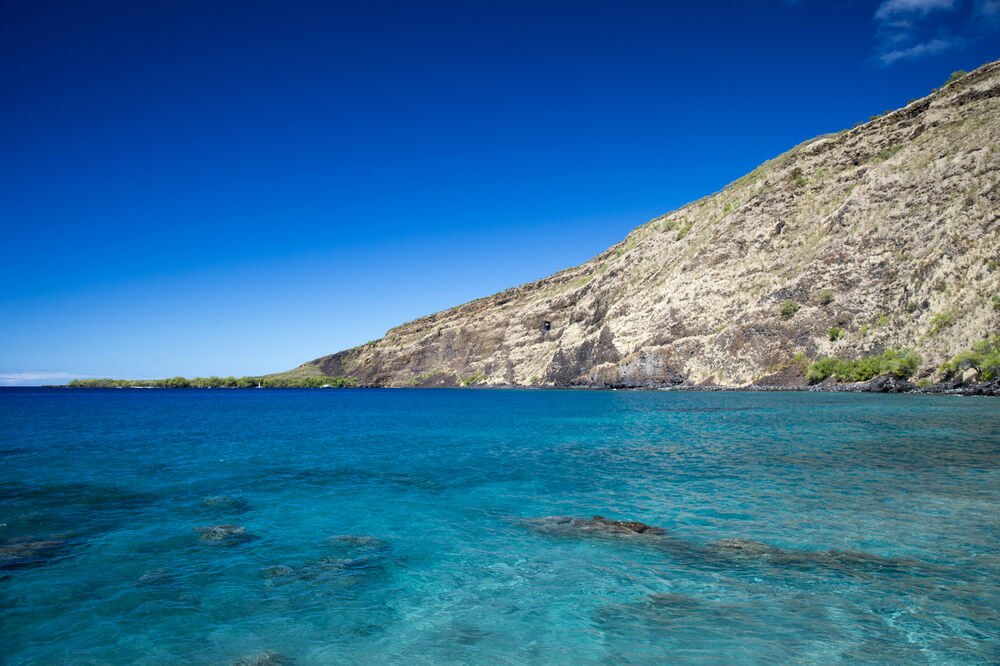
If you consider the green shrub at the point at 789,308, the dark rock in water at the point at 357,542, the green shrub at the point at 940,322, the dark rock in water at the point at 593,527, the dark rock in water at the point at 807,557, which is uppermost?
the green shrub at the point at 789,308

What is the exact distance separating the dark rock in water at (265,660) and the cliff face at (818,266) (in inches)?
2859

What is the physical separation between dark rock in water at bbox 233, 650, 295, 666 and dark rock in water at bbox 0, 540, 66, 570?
25.3ft

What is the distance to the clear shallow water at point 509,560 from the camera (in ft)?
30.0

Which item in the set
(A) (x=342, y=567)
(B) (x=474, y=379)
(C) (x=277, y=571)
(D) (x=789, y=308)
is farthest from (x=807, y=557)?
(B) (x=474, y=379)

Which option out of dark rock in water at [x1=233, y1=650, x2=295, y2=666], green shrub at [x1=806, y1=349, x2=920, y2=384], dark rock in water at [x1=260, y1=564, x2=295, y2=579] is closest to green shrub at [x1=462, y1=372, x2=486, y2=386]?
green shrub at [x1=806, y1=349, x2=920, y2=384]

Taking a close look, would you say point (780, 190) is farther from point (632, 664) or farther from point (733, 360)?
point (632, 664)

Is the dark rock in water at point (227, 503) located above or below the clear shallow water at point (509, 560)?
above

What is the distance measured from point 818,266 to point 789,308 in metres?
7.30

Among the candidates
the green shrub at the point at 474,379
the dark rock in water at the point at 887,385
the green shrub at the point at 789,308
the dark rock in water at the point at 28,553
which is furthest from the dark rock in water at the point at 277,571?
the green shrub at the point at 474,379

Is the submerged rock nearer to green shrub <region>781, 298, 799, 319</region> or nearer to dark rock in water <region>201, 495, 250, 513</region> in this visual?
dark rock in water <region>201, 495, 250, 513</region>

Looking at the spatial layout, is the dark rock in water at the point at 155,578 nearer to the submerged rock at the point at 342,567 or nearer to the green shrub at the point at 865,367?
the submerged rock at the point at 342,567

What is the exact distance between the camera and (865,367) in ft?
229

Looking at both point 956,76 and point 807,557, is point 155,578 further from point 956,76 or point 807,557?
point 956,76

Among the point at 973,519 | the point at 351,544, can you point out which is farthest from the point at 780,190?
the point at 351,544
